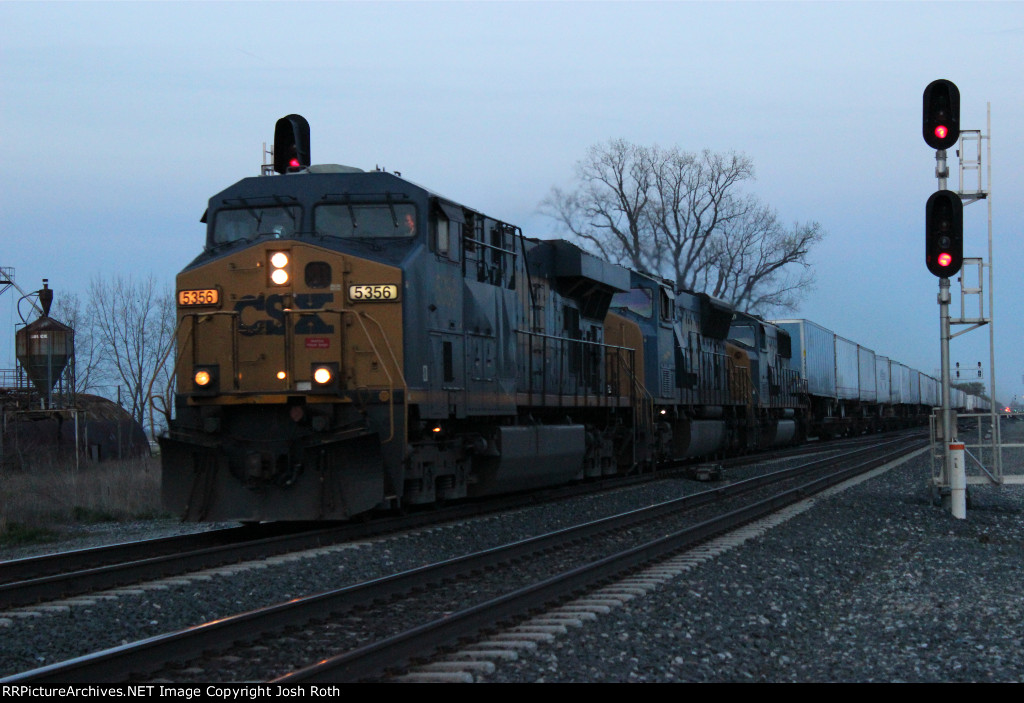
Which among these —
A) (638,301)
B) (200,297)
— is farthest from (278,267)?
(638,301)

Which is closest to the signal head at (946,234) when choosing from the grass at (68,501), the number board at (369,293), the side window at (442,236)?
the side window at (442,236)

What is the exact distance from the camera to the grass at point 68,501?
12109 mm

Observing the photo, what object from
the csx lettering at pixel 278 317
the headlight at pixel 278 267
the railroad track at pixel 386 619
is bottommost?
the railroad track at pixel 386 619

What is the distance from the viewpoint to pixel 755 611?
279 inches

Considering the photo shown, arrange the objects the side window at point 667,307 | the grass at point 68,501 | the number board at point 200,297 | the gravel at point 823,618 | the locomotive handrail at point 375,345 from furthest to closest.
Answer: the side window at point 667,307 → the grass at point 68,501 → the number board at point 200,297 → the locomotive handrail at point 375,345 → the gravel at point 823,618

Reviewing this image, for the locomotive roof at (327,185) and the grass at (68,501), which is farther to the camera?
the grass at (68,501)

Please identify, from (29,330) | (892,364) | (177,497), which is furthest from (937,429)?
(892,364)

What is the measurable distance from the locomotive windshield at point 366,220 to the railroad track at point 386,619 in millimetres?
3440

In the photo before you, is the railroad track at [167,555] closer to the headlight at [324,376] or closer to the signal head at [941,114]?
the headlight at [324,376]

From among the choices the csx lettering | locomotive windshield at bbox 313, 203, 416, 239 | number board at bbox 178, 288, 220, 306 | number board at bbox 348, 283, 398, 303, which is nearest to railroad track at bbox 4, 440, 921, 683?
number board at bbox 348, 283, 398, 303

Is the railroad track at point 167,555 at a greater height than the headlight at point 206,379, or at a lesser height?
lesser

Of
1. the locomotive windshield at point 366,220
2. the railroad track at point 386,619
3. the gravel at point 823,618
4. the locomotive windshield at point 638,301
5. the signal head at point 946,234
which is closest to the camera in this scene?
the railroad track at point 386,619

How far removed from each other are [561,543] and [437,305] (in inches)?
109

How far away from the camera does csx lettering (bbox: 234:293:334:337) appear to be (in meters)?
10.2
